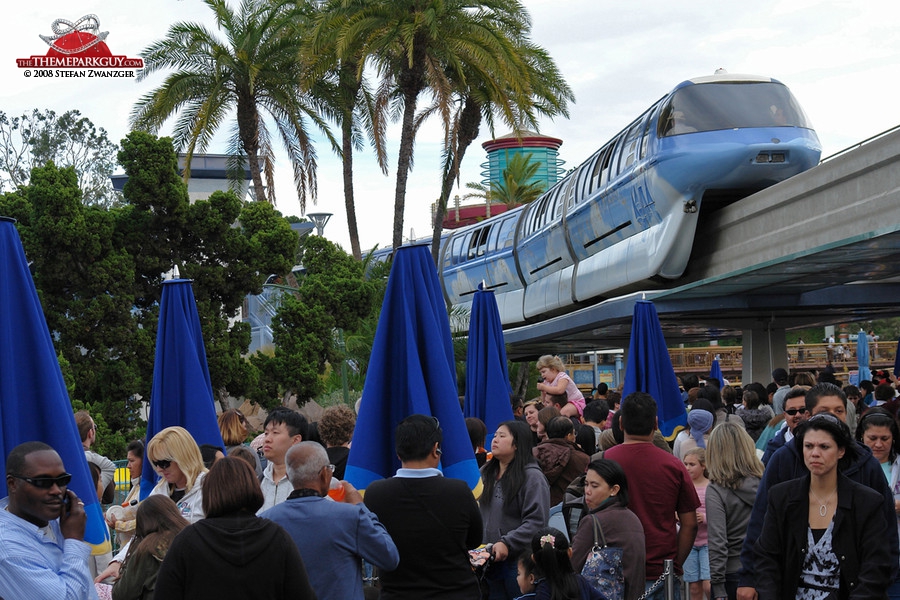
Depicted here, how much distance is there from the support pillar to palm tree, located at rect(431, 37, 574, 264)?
7848 millimetres

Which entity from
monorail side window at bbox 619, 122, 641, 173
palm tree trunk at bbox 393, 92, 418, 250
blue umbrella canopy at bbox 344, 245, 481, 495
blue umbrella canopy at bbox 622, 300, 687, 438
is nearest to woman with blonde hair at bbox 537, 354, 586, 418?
blue umbrella canopy at bbox 622, 300, 687, 438

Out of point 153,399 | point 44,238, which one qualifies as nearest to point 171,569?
point 153,399

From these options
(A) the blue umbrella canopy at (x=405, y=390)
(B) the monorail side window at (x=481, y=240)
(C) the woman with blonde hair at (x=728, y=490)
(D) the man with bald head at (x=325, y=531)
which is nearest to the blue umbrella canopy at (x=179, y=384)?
(A) the blue umbrella canopy at (x=405, y=390)

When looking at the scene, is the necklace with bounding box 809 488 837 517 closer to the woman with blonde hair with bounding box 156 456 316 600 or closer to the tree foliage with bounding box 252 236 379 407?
the woman with blonde hair with bounding box 156 456 316 600

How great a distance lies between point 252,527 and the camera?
171 inches

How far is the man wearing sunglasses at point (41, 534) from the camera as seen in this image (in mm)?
4004

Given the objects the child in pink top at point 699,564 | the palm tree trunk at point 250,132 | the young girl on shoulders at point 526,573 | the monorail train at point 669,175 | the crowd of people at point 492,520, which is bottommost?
the child in pink top at point 699,564

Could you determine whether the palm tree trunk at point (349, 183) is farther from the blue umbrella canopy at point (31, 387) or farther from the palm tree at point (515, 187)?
the palm tree at point (515, 187)

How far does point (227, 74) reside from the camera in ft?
89.5

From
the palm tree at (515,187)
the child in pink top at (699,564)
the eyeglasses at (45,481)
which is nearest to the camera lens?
the eyeglasses at (45,481)

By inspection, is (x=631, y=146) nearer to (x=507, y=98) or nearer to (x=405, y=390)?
(x=507, y=98)

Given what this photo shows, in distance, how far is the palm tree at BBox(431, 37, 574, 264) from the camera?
88.3 feet

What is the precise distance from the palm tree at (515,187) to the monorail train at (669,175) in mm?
Answer: 44911

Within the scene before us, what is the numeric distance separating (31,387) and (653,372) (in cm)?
804
